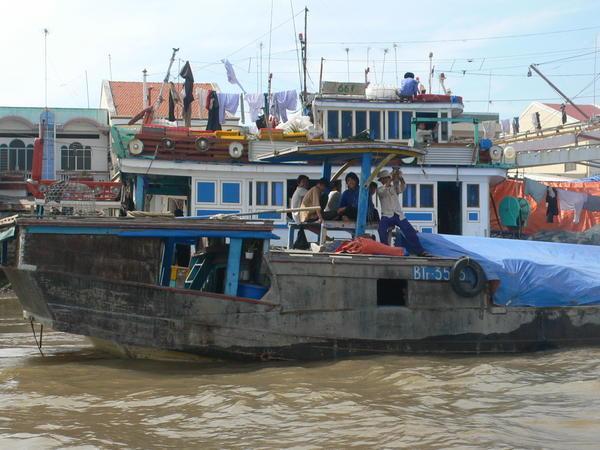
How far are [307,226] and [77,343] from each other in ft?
13.4

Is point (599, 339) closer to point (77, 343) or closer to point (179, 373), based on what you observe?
point (179, 373)

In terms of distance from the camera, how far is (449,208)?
17.0 m

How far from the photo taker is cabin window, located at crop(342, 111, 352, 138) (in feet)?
57.5

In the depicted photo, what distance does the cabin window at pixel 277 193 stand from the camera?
1566 cm

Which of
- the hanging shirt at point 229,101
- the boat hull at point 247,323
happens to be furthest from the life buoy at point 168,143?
the hanging shirt at point 229,101

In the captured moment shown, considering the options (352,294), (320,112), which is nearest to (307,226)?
(352,294)

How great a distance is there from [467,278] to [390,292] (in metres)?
1.01

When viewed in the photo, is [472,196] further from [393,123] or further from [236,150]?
[236,150]

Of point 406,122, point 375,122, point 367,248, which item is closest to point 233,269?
point 367,248

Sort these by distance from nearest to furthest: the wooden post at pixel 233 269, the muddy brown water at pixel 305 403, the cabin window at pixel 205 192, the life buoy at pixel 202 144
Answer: the muddy brown water at pixel 305 403
the wooden post at pixel 233 269
the life buoy at pixel 202 144
the cabin window at pixel 205 192

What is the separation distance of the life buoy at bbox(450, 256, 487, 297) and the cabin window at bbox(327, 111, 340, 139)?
8.47 m

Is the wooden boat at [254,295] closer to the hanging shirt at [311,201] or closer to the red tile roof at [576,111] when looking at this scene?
the hanging shirt at [311,201]

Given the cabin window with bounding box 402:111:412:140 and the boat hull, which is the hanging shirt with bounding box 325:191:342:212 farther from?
the cabin window with bounding box 402:111:412:140

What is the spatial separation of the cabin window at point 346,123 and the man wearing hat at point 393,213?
732 centimetres
